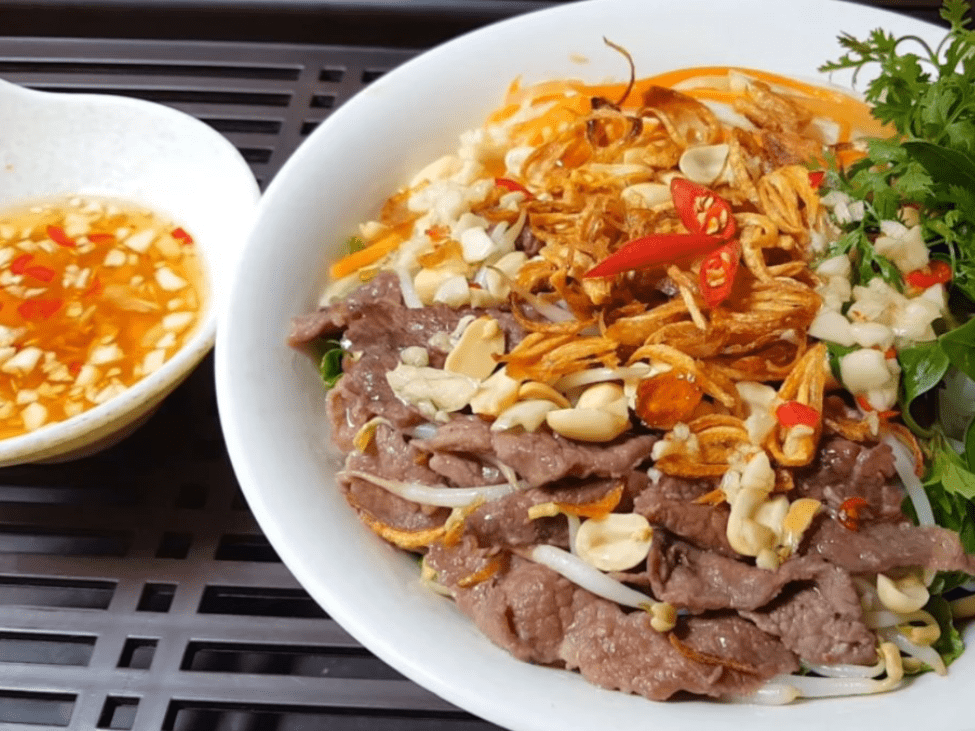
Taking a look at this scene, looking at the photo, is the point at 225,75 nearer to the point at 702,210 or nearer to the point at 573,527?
the point at 702,210

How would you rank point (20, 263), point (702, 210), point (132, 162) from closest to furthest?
point (702, 210) → point (20, 263) → point (132, 162)

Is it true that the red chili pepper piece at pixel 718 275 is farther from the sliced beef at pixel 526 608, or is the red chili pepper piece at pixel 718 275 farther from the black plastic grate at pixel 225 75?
the black plastic grate at pixel 225 75

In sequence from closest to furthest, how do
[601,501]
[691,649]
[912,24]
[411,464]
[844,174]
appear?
1. [691,649]
2. [601,501]
3. [411,464]
4. [844,174]
5. [912,24]

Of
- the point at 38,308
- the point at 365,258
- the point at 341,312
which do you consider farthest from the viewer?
the point at 38,308

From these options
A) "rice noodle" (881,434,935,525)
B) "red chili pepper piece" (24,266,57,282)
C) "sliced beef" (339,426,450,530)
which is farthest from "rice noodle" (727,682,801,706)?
"red chili pepper piece" (24,266,57,282)

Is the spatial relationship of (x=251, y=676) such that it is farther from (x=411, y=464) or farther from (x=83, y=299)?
(x=83, y=299)

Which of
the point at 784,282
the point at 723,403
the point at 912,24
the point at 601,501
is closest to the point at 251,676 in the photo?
the point at 601,501

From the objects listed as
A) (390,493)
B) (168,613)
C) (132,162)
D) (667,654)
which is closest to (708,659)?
(667,654)
